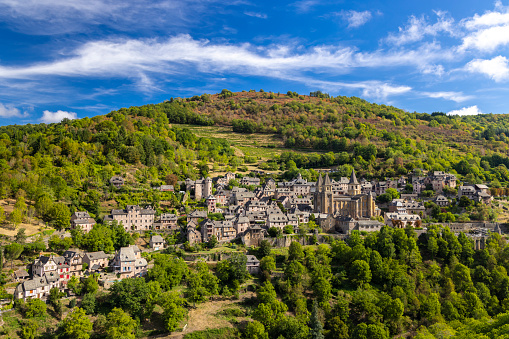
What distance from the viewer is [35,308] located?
44.1 meters

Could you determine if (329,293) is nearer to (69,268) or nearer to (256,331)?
(256,331)

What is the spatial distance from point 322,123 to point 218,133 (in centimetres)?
4148

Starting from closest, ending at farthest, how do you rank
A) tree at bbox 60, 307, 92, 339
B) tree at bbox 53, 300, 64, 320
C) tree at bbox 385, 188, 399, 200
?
tree at bbox 60, 307, 92, 339 → tree at bbox 53, 300, 64, 320 → tree at bbox 385, 188, 399, 200

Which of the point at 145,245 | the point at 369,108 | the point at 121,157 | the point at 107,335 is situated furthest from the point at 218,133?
the point at 107,335

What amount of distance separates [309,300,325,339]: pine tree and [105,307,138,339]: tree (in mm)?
20673

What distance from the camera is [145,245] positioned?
203ft

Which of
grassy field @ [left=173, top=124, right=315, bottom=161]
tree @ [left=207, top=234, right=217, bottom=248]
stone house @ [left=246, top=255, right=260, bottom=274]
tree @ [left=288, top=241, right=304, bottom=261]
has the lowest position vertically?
stone house @ [left=246, top=255, right=260, bottom=274]

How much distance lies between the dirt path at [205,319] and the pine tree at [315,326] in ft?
32.1

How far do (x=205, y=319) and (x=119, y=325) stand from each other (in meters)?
10.2

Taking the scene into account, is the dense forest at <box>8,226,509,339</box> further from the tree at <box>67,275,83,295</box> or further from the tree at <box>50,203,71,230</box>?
the tree at <box>50,203,71,230</box>

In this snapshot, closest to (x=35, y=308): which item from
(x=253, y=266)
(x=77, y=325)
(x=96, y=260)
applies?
(x=77, y=325)

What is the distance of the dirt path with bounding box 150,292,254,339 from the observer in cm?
4769

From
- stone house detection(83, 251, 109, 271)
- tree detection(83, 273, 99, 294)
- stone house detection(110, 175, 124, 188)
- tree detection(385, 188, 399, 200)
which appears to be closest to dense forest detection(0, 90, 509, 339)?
tree detection(83, 273, 99, 294)

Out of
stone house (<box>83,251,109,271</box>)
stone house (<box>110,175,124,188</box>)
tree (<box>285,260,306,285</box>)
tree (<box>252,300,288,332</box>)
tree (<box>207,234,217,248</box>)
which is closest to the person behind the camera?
tree (<box>252,300,288,332</box>)
